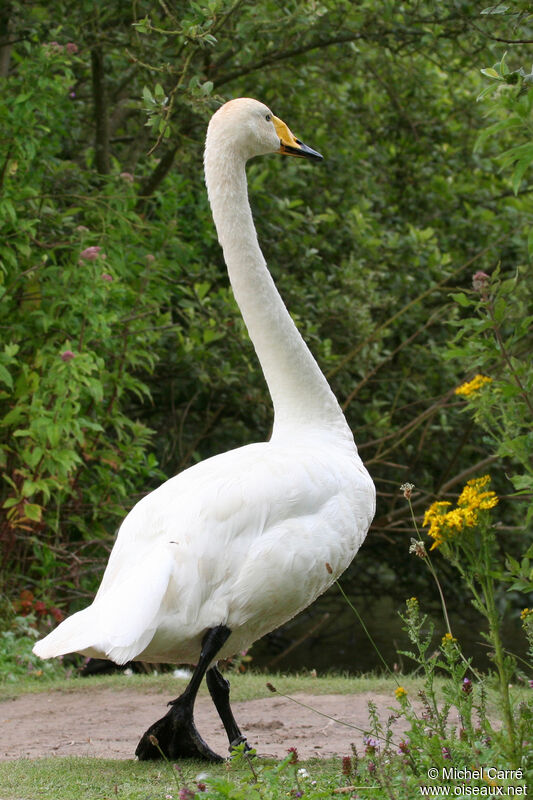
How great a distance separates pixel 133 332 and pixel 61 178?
153cm

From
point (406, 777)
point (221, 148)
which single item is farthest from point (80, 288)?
point (406, 777)

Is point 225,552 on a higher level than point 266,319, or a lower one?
lower

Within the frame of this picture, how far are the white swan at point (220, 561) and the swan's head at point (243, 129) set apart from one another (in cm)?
138

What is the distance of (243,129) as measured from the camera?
4.66 meters

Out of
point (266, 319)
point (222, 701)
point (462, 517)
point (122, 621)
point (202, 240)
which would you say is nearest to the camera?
point (462, 517)

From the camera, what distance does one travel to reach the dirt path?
172 inches

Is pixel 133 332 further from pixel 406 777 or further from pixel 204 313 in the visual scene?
pixel 406 777

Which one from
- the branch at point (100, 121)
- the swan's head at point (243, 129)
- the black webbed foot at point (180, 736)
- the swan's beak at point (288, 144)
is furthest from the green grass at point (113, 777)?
the branch at point (100, 121)

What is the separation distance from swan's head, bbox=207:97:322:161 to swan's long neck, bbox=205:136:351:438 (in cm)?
4

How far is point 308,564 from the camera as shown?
369 centimetres

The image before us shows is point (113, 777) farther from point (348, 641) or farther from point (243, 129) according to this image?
point (348, 641)

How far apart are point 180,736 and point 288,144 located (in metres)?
2.73

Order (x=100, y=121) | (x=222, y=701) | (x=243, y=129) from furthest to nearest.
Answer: (x=100, y=121) → (x=243, y=129) → (x=222, y=701)

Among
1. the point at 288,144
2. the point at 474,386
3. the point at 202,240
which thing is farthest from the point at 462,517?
the point at 202,240
